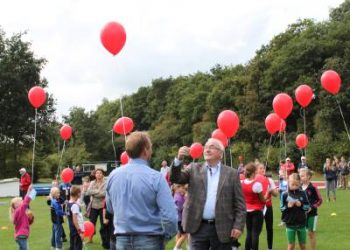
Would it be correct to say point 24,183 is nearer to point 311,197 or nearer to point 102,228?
point 102,228

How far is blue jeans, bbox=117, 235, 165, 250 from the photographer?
4730 mm

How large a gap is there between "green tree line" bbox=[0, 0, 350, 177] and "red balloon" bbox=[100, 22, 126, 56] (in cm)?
2566

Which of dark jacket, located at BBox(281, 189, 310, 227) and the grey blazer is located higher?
the grey blazer

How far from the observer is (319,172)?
45.6 meters

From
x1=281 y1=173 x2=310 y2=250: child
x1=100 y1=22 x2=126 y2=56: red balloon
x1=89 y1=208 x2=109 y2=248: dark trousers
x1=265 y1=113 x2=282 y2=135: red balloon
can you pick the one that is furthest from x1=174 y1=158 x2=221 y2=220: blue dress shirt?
x1=265 y1=113 x2=282 y2=135: red balloon

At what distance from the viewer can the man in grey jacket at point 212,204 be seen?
598 cm

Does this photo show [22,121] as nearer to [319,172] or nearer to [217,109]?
[319,172]

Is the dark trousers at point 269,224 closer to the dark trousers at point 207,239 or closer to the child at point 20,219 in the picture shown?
the child at point 20,219

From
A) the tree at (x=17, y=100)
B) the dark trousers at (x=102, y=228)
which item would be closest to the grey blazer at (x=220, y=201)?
the dark trousers at (x=102, y=228)

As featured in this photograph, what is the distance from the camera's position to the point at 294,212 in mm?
8773

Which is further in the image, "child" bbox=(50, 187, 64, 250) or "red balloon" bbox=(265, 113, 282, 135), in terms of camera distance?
"red balloon" bbox=(265, 113, 282, 135)

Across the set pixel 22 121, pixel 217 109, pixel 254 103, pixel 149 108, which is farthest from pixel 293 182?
pixel 149 108

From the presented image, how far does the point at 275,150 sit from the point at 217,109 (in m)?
16.0

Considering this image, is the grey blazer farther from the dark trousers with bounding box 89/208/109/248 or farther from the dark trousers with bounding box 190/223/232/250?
the dark trousers with bounding box 89/208/109/248
